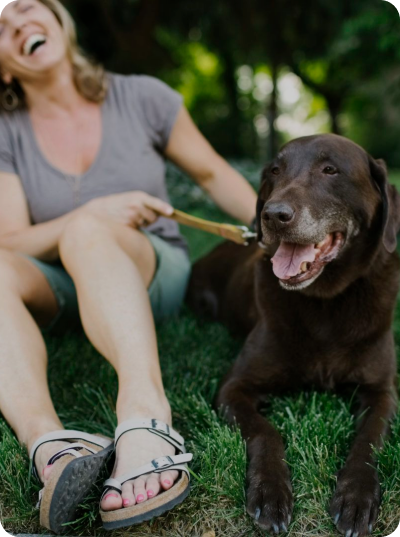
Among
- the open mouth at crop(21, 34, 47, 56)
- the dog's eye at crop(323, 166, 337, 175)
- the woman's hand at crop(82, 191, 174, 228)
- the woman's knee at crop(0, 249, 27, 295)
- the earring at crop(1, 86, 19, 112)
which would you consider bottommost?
the woman's knee at crop(0, 249, 27, 295)

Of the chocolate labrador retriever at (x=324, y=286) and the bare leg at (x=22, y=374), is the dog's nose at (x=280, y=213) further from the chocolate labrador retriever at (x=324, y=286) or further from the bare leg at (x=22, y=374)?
the bare leg at (x=22, y=374)

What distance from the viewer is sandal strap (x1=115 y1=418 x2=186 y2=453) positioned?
1779 millimetres

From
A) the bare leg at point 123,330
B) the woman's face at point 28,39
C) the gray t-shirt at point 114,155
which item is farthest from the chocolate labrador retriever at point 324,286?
the woman's face at point 28,39

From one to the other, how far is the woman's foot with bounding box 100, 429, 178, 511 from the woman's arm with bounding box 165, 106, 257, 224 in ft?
5.22

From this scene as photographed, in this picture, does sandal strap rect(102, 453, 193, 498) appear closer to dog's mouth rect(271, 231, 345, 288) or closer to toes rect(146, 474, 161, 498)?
toes rect(146, 474, 161, 498)

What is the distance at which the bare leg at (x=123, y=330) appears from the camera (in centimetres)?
172

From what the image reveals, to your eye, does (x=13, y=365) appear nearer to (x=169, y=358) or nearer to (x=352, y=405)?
(x=169, y=358)

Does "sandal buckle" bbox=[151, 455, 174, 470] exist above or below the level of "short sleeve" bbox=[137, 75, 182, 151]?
below

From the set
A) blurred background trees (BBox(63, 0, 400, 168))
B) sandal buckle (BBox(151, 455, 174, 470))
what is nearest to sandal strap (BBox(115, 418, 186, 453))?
sandal buckle (BBox(151, 455, 174, 470))

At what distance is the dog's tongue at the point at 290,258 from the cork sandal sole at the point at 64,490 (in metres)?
0.98

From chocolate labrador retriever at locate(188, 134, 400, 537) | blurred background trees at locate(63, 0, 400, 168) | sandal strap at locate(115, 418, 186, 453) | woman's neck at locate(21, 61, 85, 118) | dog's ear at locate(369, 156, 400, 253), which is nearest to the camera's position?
sandal strap at locate(115, 418, 186, 453)

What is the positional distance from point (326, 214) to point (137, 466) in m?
1.12

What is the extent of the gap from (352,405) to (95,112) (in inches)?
80.8

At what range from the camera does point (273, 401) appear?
2.33 metres
